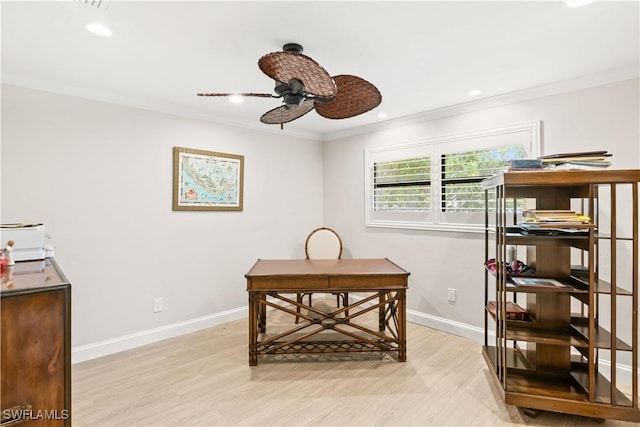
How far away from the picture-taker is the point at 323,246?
3.99 metres

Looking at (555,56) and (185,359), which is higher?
(555,56)

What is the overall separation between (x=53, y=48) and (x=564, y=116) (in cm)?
371

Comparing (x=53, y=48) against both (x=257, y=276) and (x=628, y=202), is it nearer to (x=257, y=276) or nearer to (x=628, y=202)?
(x=257, y=276)

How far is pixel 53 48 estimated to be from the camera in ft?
6.77

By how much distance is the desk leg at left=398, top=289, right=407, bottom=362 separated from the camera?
2674mm

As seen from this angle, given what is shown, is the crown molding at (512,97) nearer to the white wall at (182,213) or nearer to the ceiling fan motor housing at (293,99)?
the white wall at (182,213)

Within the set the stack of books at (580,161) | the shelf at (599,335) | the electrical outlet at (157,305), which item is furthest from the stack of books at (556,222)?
the electrical outlet at (157,305)

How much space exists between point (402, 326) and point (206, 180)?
2429 mm

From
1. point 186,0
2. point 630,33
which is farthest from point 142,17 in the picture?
point 630,33

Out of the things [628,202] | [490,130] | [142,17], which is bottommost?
[628,202]

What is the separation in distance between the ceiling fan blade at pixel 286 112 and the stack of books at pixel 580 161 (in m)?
1.49

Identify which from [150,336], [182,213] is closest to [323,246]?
[182,213]

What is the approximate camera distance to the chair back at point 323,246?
3.97 meters

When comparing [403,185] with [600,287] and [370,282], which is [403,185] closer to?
[370,282]
